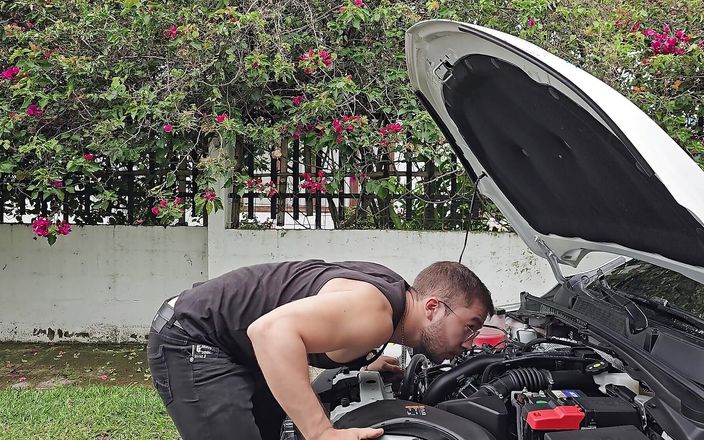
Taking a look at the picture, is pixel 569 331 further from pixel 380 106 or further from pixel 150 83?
pixel 150 83

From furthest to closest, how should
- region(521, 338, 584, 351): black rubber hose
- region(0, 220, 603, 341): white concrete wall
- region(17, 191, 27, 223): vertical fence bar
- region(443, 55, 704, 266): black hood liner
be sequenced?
1. region(17, 191, 27, 223): vertical fence bar
2. region(0, 220, 603, 341): white concrete wall
3. region(521, 338, 584, 351): black rubber hose
4. region(443, 55, 704, 266): black hood liner

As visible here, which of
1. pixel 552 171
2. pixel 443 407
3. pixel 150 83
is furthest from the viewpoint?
pixel 150 83

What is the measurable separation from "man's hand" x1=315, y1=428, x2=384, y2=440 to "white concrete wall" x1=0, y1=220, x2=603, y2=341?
3.87 metres

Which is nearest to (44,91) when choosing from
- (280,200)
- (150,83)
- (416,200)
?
(150,83)

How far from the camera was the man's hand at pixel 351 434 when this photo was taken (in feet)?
6.46

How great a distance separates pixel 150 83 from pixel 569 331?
4017 millimetres

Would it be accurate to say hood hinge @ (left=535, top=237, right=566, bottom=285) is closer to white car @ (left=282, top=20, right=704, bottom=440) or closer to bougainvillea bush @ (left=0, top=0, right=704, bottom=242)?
white car @ (left=282, top=20, right=704, bottom=440)

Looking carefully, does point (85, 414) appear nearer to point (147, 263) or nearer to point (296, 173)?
point (147, 263)

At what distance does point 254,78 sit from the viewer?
537cm

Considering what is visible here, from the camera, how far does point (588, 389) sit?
2.35m

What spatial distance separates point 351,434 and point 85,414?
324 cm

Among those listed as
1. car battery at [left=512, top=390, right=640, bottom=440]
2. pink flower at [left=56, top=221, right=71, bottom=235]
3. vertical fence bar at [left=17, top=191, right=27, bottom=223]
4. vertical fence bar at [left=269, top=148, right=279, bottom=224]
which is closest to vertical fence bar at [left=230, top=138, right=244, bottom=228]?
vertical fence bar at [left=269, top=148, right=279, bottom=224]

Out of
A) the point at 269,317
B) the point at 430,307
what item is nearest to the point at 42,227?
the point at 269,317

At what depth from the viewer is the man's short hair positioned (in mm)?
2295
